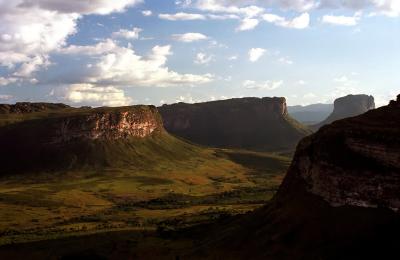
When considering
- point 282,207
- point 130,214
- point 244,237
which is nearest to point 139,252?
point 244,237

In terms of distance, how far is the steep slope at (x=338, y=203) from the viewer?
5940cm

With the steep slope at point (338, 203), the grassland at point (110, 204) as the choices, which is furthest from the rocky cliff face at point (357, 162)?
the grassland at point (110, 204)

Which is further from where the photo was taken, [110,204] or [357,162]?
[110,204]

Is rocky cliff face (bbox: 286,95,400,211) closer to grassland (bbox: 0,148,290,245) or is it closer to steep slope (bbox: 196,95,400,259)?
steep slope (bbox: 196,95,400,259)

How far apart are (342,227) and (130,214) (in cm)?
7595

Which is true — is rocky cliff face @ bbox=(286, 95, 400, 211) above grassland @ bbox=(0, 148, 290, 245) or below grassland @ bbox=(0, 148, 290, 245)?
above

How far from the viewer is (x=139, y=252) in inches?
3073

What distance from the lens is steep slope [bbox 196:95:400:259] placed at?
59.4m

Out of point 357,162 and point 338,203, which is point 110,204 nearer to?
point 338,203

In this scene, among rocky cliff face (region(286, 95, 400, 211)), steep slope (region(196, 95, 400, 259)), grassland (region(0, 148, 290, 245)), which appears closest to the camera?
steep slope (region(196, 95, 400, 259))

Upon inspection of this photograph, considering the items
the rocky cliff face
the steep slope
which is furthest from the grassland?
the rocky cliff face

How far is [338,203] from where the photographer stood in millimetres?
63844

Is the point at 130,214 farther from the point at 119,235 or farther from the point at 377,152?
the point at 377,152

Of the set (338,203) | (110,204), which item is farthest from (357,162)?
(110,204)
